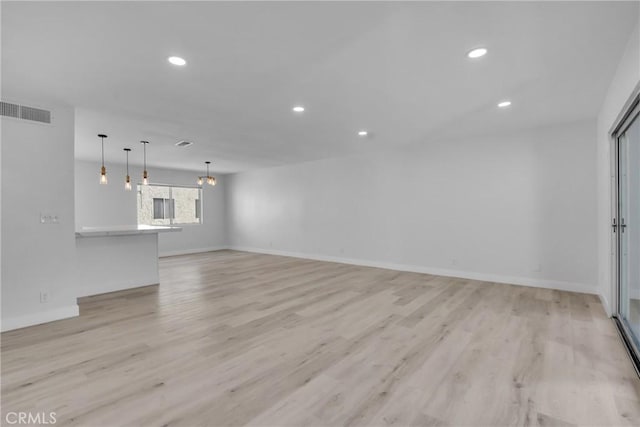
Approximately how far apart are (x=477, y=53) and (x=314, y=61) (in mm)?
1350

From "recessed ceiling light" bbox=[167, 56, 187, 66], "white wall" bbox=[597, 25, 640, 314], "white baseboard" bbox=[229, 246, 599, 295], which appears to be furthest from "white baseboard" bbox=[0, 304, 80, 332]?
"white wall" bbox=[597, 25, 640, 314]

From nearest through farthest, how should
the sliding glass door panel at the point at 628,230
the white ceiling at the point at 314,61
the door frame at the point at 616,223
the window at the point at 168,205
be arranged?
the white ceiling at the point at 314,61 < the door frame at the point at 616,223 < the sliding glass door panel at the point at 628,230 < the window at the point at 168,205

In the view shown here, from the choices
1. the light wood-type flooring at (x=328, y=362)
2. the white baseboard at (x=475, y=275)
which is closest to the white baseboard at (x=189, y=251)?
the white baseboard at (x=475, y=275)

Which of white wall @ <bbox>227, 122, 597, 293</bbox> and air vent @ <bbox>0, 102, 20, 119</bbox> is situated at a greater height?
air vent @ <bbox>0, 102, 20, 119</bbox>

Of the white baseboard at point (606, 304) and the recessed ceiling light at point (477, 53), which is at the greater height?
the recessed ceiling light at point (477, 53)

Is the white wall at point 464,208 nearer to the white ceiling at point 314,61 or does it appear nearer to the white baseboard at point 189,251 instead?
the white ceiling at point 314,61

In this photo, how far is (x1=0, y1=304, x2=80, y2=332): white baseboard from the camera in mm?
3264

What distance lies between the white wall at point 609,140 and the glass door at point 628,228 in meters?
0.12

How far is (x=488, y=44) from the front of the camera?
237 centimetres

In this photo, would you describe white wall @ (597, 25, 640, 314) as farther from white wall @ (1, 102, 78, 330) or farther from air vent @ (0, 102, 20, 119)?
air vent @ (0, 102, 20, 119)

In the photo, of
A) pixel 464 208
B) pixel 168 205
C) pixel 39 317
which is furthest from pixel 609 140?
pixel 168 205

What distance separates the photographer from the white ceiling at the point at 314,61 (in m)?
2.00
